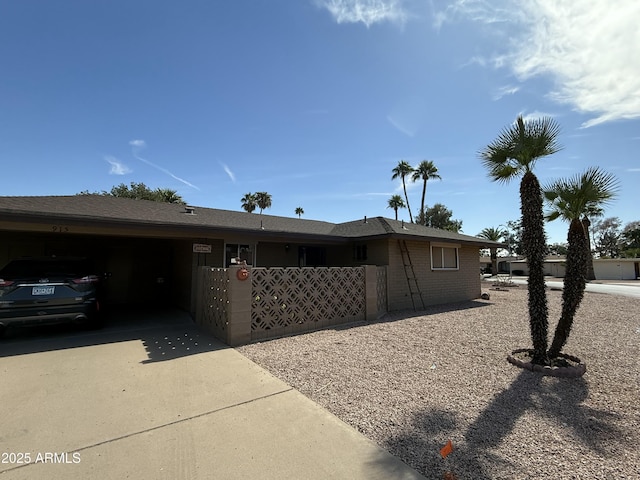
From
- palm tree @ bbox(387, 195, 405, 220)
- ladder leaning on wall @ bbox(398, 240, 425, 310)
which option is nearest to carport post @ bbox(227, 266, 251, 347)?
ladder leaning on wall @ bbox(398, 240, 425, 310)

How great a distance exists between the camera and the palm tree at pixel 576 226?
5.06 meters

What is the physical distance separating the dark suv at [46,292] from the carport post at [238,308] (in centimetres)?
319

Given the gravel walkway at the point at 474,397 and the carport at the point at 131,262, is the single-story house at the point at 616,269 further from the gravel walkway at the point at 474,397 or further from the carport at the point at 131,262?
the carport at the point at 131,262

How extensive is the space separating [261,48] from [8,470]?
370 inches

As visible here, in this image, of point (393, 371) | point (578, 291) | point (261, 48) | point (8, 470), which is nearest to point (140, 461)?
point (8, 470)

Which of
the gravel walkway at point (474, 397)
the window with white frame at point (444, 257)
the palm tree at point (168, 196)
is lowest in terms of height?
the gravel walkway at point (474, 397)

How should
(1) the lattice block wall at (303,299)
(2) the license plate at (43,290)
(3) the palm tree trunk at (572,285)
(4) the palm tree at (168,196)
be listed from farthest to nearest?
(4) the palm tree at (168,196)
(1) the lattice block wall at (303,299)
(2) the license plate at (43,290)
(3) the palm tree trunk at (572,285)

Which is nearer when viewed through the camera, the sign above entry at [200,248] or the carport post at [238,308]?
the carport post at [238,308]

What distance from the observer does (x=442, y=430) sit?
119 inches

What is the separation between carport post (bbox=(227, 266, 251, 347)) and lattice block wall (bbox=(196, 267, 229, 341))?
23cm

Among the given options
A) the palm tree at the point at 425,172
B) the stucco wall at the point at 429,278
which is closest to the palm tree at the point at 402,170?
the palm tree at the point at 425,172

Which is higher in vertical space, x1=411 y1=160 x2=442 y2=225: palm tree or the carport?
x1=411 y1=160 x2=442 y2=225: palm tree

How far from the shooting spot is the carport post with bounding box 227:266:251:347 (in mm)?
6094

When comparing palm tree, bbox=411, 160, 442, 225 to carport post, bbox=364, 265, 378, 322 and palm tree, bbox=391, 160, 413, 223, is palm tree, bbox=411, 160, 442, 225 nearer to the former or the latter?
palm tree, bbox=391, 160, 413, 223
